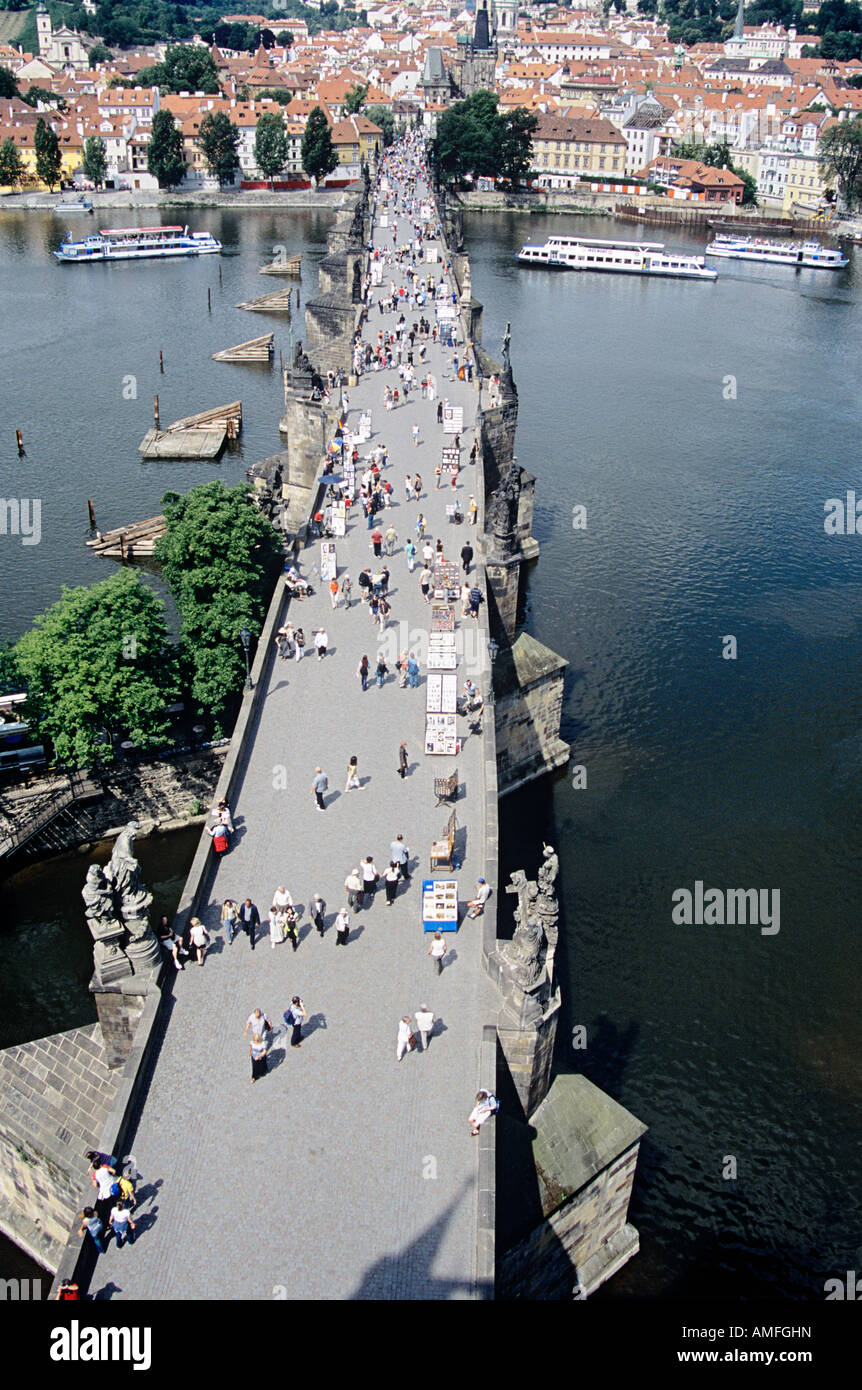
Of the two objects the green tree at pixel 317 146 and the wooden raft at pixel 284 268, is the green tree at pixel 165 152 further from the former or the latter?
the wooden raft at pixel 284 268

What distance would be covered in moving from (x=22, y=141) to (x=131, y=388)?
104141mm

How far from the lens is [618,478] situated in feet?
229

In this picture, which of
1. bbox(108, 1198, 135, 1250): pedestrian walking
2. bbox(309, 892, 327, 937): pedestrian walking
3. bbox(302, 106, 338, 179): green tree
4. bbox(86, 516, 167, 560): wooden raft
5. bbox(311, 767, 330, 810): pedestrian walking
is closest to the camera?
bbox(108, 1198, 135, 1250): pedestrian walking

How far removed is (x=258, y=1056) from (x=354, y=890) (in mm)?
4826

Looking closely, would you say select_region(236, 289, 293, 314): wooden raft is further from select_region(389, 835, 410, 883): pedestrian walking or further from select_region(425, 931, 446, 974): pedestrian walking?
select_region(425, 931, 446, 974): pedestrian walking

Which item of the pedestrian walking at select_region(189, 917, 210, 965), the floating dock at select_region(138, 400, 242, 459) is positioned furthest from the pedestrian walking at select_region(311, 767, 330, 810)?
the floating dock at select_region(138, 400, 242, 459)

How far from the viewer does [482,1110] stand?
20062 mm

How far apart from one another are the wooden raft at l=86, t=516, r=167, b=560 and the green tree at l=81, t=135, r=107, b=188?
393ft

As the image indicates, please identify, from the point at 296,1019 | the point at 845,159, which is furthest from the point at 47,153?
the point at 296,1019

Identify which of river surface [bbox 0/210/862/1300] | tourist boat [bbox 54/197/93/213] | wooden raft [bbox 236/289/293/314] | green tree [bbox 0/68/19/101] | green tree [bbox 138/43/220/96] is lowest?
river surface [bbox 0/210/862/1300]

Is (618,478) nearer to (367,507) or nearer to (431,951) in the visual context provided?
(367,507)

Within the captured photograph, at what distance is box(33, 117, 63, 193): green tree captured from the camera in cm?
15338

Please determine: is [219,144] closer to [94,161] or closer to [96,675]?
[94,161]
